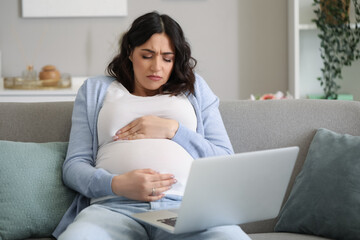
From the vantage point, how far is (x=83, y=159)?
1.98 m

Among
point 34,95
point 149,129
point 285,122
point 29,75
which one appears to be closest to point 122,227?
point 149,129

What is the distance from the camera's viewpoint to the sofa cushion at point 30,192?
1.90m

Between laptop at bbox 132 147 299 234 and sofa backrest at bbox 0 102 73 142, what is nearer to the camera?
laptop at bbox 132 147 299 234

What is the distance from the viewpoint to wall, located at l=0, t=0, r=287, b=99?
407 cm

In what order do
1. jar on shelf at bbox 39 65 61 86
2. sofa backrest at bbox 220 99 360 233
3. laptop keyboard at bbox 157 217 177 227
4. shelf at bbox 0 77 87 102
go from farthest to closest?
jar on shelf at bbox 39 65 61 86 → shelf at bbox 0 77 87 102 → sofa backrest at bbox 220 99 360 233 → laptop keyboard at bbox 157 217 177 227

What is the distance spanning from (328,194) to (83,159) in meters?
0.83

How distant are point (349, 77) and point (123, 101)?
2461 millimetres

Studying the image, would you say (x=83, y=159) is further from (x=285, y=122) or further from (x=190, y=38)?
(x=190, y=38)

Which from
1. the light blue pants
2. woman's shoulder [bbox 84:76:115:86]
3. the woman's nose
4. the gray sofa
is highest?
the woman's nose

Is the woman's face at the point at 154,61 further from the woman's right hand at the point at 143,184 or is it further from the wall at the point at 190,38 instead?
the wall at the point at 190,38

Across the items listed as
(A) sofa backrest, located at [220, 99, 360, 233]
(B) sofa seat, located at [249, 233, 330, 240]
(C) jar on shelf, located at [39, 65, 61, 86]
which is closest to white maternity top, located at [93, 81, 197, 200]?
(A) sofa backrest, located at [220, 99, 360, 233]

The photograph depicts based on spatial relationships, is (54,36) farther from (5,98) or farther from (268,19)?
(268,19)

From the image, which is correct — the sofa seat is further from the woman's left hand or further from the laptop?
the woman's left hand

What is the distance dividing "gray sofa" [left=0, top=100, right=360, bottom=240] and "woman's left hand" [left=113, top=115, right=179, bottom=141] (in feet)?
1.02
